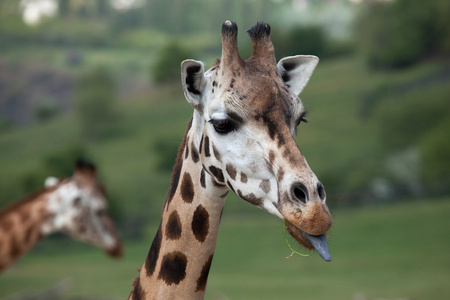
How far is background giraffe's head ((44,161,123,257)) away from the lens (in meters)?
10.0

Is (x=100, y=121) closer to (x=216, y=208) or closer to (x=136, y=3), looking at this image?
(x=136, y=3)

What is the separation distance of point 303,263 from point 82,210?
7054mm

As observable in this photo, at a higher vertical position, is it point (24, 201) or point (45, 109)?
point (24, 201)

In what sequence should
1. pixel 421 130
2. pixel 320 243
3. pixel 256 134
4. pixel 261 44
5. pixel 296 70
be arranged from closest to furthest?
pixel 320 243, pixel 256 134, pixel 261 44, pixel 296 70, pixel 421 130

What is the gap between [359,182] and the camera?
17.6 m

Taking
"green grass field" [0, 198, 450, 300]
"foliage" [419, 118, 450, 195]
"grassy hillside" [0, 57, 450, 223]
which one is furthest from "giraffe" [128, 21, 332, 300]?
"foliage" [419, 118, 450, 195]

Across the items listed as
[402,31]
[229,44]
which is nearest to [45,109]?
[402,31]

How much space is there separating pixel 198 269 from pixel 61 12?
17633 millimetres

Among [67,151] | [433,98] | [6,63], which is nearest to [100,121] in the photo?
[67,151]

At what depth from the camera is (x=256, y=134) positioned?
136 inches

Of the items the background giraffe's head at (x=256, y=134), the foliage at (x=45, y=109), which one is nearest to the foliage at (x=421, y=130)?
the foliage at (x=45, y=109)

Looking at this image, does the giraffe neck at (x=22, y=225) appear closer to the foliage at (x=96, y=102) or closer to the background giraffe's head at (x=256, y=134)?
the background giraffe's head at (x=256, y=134)

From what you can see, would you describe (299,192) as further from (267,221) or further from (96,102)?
(96,102)

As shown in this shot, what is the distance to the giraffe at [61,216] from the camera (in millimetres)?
9172
